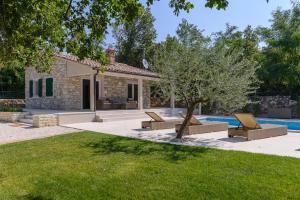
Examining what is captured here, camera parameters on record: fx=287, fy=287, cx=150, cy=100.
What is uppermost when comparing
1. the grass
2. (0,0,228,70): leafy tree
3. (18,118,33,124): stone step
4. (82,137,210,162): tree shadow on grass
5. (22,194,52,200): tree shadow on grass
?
(0,0,228,70): leafy tree

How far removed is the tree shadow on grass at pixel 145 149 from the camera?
321 inches

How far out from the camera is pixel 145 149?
29.1 ft

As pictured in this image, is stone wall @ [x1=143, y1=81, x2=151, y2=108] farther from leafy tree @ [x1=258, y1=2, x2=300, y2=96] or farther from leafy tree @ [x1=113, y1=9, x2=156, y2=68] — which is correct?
leafy tree @ [x1=113, y1=9, x2=156, y2=68]

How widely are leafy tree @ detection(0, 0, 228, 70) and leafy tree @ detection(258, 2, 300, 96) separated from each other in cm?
1733

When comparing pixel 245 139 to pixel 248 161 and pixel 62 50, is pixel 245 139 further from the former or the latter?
pixel 62 50

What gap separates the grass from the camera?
208 inches

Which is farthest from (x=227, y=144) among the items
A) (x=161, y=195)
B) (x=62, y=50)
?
(x=62, y=50)

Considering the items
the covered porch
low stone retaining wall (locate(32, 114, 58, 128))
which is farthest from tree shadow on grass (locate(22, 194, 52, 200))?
the covered porch

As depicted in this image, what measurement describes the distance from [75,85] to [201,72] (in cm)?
1312

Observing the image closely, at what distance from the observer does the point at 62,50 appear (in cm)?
714

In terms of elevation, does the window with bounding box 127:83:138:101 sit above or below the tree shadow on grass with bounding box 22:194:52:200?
above

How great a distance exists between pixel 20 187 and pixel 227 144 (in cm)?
686

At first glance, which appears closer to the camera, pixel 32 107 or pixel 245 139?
pixel 245 139

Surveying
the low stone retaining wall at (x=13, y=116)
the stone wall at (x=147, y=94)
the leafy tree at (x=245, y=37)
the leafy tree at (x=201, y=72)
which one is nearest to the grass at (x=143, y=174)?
the leafy tree at (x=201, y=72)
